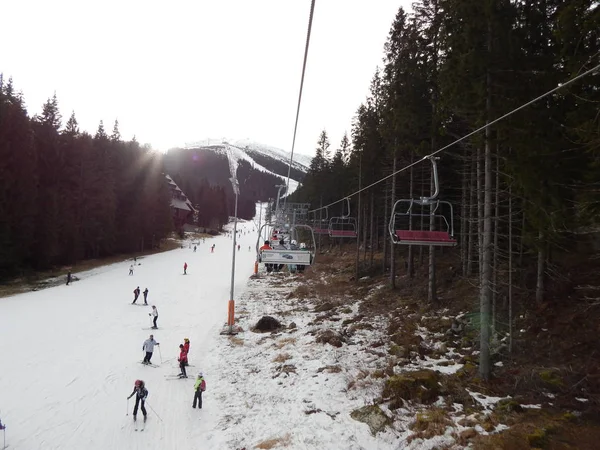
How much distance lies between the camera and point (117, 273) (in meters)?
39.2

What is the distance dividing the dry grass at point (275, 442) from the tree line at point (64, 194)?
33.8m

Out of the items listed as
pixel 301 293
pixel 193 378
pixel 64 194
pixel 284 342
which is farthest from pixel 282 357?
pixel 64 194

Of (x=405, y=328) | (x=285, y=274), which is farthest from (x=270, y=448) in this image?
(x=285, y=274)

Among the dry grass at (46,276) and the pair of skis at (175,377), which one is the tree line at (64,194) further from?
the pair of skis at (175,377)

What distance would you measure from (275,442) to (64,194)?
43150mm

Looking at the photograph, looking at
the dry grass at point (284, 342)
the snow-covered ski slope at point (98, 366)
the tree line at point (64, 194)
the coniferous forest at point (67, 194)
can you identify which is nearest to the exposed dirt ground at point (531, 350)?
the dry grass at point (284, 342)

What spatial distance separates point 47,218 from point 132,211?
755 inches

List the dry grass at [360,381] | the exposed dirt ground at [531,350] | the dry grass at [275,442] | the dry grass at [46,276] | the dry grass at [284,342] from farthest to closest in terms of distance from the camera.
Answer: the dry grass at [46,276], the dry grass at [284,342], the dry grass at [360,381], the dry grass at [275,442], the exposed dirt ground at [531,350]

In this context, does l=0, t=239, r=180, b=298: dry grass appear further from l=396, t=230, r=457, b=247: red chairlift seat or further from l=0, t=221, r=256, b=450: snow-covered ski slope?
l=396, t=230, r=457, b=247: red chairlift seat

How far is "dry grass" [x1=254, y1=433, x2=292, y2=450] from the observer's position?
9.18 meters

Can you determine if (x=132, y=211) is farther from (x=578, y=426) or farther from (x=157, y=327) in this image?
(x=578, y=426)

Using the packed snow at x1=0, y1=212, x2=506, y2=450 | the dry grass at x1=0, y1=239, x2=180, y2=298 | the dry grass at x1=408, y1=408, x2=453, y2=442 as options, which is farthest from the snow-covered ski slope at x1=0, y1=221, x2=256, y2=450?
the dry grass at x1=408, y1=408, x2=453, y2=442

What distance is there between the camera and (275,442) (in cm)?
934

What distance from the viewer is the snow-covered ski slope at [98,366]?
10016 mm
